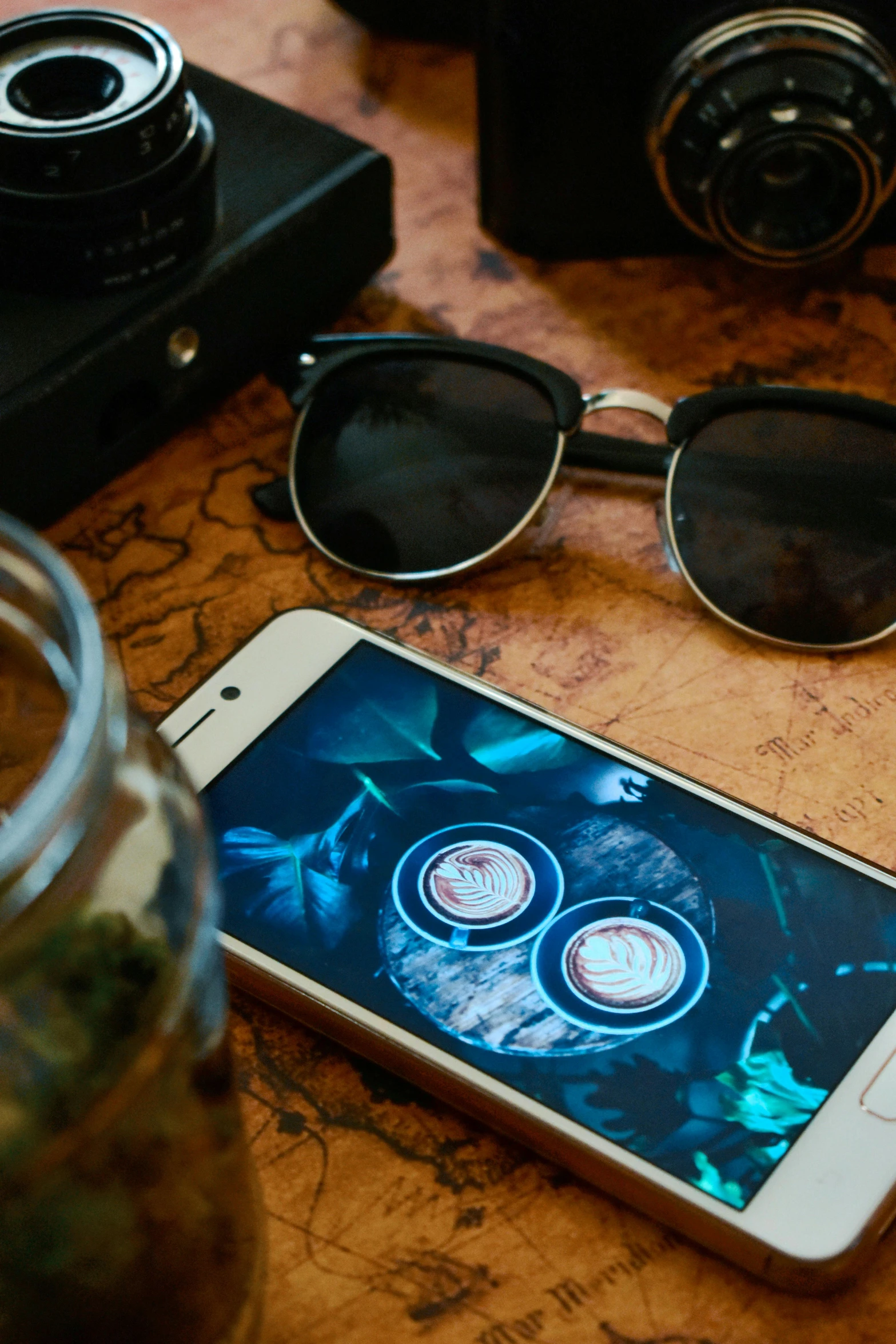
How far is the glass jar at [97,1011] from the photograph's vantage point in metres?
0.21

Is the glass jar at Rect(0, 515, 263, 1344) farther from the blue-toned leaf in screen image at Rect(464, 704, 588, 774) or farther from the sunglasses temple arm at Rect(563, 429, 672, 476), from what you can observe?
the sunglasses temple arm at Rect(563, 429, 672, 476)

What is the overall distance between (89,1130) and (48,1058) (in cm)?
2

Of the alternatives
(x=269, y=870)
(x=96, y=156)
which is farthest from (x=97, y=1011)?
(x=96, y=156)

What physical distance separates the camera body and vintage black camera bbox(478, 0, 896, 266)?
0.20 ft

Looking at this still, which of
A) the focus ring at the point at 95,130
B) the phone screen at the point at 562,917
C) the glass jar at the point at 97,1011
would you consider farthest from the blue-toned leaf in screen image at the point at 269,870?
the focus ring at the point at 95,130

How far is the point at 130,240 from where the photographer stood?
0.46 m

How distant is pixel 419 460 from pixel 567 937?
20 cm

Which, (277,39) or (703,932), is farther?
(277,39)

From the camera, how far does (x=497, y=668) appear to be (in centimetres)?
45

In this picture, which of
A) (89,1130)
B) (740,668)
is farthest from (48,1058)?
(740,668)

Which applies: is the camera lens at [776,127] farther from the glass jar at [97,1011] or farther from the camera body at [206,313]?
the glass jar at [97,1011]

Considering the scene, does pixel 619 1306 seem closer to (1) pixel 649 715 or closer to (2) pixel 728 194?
(1) pixel 649 715

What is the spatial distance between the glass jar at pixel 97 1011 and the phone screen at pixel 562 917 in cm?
10

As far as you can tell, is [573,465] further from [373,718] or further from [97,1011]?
[97,1011]
